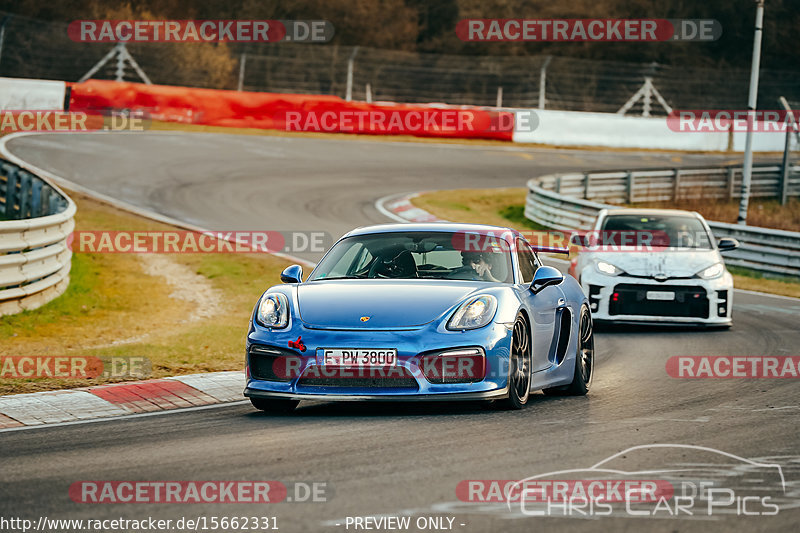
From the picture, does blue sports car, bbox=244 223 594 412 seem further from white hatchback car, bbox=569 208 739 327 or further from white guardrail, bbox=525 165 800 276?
white guardrail, bbox=525 165 800 276

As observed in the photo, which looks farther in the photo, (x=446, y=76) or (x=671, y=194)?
(x=446, y=76)

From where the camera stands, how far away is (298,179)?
27.4 m

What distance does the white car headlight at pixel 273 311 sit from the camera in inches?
294

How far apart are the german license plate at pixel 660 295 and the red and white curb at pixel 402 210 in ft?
32.3

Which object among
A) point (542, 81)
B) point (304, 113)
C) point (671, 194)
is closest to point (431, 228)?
point (671, 194)

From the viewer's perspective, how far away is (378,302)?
292 inches

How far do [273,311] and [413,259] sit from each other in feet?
3.92

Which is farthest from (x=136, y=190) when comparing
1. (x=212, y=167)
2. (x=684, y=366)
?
(x=684, y=366)

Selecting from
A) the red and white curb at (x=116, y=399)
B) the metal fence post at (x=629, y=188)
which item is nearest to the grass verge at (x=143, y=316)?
the red and white curb at (x=116, y=399)

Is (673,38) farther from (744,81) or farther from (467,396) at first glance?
(467,396)

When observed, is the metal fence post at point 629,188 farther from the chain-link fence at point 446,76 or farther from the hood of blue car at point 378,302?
the hood of blue car at point 378,302

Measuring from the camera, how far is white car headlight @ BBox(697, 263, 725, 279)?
1362cm

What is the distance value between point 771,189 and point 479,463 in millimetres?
29432

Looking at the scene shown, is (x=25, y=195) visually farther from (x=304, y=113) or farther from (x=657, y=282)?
(x=304, y=113)
